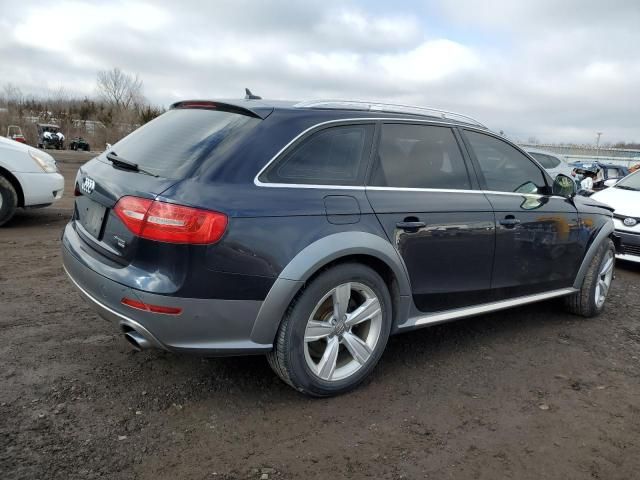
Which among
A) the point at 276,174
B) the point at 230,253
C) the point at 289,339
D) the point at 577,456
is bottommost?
the point at 577,456

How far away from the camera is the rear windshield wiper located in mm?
3018

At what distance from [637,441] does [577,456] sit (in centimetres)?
44

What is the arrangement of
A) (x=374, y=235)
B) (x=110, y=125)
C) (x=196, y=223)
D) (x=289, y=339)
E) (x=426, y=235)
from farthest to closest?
(x=110, y=125) → (x=426, y=235) → (x=374, y=235) → (x=289, y=339) → (x=196, y=223)

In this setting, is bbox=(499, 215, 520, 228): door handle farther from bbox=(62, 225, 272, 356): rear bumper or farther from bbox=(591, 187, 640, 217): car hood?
bbox=(591, 187, 640, 217): car hood

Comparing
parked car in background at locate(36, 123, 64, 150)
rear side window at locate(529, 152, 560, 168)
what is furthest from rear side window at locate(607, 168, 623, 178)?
parked car in background at locate(36, 123, 64, 150)

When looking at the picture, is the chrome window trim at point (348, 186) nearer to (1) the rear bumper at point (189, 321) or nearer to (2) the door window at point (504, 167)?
(2) the door window at point (504, 167)

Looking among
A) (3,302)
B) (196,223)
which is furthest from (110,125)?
(196,223)

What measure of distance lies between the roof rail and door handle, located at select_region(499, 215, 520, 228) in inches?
30.1

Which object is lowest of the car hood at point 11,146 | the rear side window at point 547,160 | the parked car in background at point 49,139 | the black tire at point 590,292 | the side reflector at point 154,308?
the black tire at point 590,292

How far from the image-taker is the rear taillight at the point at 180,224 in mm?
2648

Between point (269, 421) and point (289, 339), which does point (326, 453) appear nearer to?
point (269, 421)

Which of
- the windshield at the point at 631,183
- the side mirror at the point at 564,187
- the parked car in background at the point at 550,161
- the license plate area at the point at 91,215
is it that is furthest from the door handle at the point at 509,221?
the parked car in background at the point at 550,161

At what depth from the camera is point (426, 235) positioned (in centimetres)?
345

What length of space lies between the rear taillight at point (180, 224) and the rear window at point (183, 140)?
228 mm
